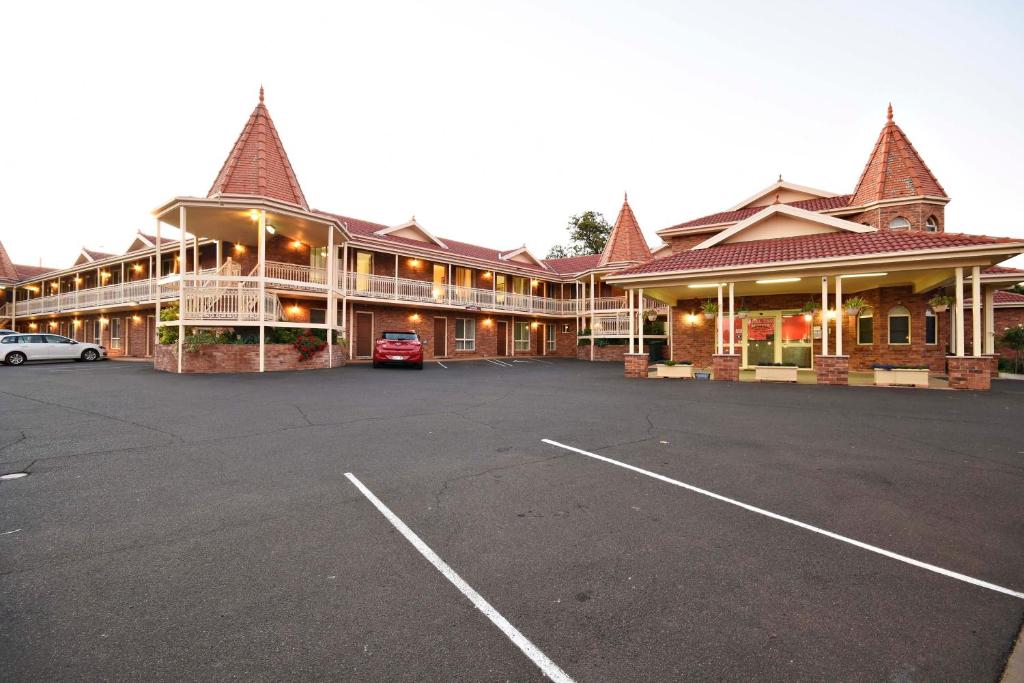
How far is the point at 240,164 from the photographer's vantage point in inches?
A: 663

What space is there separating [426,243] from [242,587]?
24.1 meters

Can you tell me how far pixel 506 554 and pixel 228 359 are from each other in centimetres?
1507

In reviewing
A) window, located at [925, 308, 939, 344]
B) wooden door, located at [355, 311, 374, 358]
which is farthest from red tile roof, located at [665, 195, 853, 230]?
wooden door, located at [355, 311, 374, 358]

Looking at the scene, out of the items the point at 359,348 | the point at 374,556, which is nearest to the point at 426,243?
the point at 359,348

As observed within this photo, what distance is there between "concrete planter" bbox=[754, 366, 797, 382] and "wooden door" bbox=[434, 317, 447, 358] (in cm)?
1650

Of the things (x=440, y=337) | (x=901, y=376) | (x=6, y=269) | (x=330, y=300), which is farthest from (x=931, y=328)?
(x=6, y=269)

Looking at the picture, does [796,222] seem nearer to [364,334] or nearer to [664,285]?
[664,285]

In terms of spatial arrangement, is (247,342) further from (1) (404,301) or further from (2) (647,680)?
(2) (647,680)

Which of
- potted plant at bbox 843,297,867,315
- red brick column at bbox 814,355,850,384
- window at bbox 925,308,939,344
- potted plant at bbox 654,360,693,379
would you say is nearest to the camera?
red brick column at bbox 814,355,850,384

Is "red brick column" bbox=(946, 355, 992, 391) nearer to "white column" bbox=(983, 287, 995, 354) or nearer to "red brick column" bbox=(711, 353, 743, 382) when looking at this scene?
"white column" bbox=(983, 287, 995, 354)

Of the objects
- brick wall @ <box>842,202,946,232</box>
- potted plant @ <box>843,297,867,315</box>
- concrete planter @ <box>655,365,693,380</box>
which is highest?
brick wall @ <box>842,202,946,232</box>

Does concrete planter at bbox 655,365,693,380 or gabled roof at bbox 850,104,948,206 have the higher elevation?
gabled roof at bbox 850,104,948,206

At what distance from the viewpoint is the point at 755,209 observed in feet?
69.9

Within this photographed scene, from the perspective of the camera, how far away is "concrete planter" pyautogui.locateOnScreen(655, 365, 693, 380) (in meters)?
14.3
